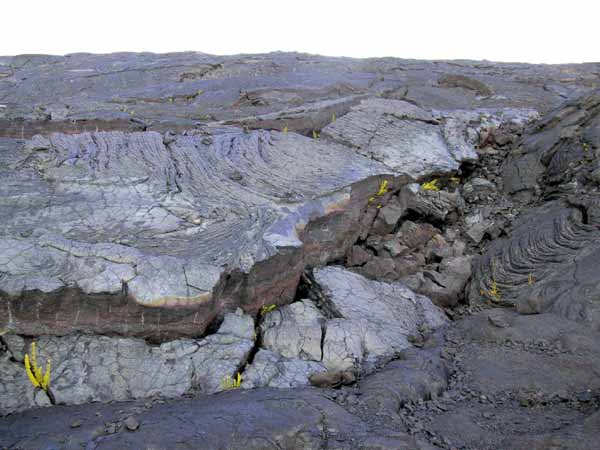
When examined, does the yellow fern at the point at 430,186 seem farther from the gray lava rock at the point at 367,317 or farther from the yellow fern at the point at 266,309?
the yellow fern at the point at 266,309

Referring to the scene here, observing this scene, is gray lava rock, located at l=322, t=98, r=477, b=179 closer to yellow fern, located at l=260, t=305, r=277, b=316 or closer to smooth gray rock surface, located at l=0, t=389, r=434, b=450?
yellow fern, located at l=260, t=305, r=277, b=316

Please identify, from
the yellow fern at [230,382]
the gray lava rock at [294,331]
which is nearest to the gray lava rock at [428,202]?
the gray lava rock at [294,331]

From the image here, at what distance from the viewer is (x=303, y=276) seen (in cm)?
698

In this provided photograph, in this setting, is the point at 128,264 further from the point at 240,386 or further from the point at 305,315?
the point at 305,315

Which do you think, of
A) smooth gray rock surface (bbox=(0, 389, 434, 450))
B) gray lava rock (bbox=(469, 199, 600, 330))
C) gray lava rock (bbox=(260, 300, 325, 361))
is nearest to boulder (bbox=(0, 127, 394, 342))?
gray lava rock (bbox=(260, 300, 325, 361))

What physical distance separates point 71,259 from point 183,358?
162cm

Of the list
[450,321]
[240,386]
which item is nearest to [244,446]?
[240,386]

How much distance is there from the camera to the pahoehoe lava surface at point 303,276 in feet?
14.7

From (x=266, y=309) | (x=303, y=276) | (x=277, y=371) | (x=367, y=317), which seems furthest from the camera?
(x=303, y=276)

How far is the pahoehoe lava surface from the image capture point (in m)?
4.47

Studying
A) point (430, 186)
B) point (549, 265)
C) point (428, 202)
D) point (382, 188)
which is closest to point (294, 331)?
point (382, 188)

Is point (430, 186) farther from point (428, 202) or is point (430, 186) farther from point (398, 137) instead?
point (398, 137)

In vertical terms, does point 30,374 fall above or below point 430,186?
below

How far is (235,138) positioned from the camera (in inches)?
344
